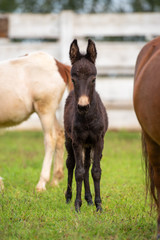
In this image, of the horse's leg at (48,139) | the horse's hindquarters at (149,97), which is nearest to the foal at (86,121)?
the horse's hindquarters at (149,97)

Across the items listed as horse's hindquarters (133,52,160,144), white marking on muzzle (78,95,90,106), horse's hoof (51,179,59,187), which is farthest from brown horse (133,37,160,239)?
horse's hoof (51,179,59,187)

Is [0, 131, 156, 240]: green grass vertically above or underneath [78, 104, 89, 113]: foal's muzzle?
underneath

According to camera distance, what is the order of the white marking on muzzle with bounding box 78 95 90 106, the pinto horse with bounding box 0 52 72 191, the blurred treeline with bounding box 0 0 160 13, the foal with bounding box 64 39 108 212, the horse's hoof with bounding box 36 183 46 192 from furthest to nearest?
1. the blurred treeline with bounding box 0 0 160 13
2. the pinto horse with bounding box 0 52 72 191
3. the horse's hoof with bounding box 36 183 46 192
4. the foal with bounding box 64 39 108 212
5. the white marking on muzzle with bounding box 78 95 90 106

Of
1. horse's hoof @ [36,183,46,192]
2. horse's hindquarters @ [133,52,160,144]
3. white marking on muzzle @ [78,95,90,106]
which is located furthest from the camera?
horse's hoof @ [36,183,46,192]

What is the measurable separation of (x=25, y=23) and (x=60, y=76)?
223 inches

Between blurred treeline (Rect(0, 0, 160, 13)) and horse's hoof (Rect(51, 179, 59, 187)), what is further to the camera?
blurred treeline (Rect(0, 0, 160, 13))

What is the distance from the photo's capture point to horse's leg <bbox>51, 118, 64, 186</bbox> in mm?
6177

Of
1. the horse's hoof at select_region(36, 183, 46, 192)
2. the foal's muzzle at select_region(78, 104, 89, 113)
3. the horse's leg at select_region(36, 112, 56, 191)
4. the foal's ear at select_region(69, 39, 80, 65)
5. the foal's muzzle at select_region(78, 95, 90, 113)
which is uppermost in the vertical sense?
the foal's ear at select_region(69, 39, 80, 65)

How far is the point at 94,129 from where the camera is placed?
14.4 ft

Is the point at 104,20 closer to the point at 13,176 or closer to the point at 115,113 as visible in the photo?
the point at 115,113

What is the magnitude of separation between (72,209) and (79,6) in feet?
53.9

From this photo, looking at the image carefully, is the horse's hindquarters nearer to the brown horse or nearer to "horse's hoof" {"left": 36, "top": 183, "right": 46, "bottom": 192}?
the brown horse

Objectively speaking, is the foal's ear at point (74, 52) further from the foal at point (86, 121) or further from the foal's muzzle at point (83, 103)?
the foal's muzzle at point (83, 103)

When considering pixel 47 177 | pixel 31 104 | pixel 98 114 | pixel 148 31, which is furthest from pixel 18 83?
pixel 148 31
